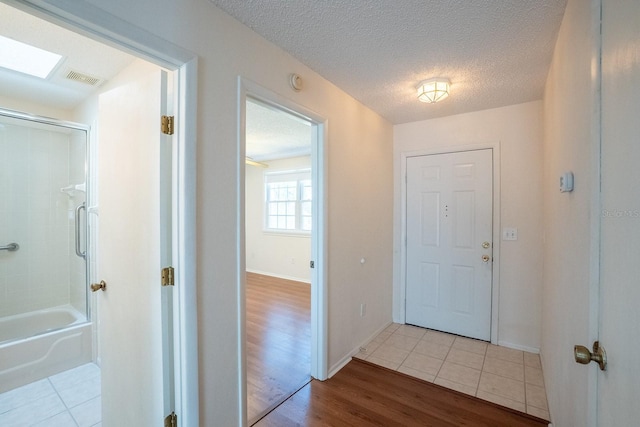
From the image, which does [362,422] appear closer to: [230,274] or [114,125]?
[230,274]

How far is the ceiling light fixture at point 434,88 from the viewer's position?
2229 mm

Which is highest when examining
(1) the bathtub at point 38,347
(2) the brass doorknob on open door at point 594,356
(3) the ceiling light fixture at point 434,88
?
(3) the ceiling light fixture at point 434,88

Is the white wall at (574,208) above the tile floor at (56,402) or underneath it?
above

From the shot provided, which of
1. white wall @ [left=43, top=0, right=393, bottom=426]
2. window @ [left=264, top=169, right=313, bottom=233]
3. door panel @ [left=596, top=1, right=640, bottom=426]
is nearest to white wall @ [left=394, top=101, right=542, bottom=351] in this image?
→ white wall @ [left=43, top=0, right=393, bottom=426]

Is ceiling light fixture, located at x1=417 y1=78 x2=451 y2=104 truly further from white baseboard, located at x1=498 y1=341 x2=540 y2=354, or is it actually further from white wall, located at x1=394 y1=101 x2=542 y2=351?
white baseboard, located at x1=498 y1=341 x2=540 y2=354

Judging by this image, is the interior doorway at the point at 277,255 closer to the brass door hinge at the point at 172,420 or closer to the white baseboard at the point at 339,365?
the white baseboard at the point at 339,365

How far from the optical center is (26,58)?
194cm

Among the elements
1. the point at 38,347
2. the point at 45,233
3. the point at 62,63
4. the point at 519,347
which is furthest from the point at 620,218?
the point at 45,233

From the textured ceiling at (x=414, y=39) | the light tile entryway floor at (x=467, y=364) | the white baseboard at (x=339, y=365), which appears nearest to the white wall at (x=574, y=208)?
the textured ceiling at (x=414, y=39)

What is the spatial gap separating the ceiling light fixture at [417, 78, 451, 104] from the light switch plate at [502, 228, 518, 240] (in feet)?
5.10

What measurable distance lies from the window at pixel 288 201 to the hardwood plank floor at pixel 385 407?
3487mm

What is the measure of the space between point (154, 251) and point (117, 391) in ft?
3.06

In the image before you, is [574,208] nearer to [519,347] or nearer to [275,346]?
[519,347]

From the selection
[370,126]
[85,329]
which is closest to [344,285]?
[370,126]
